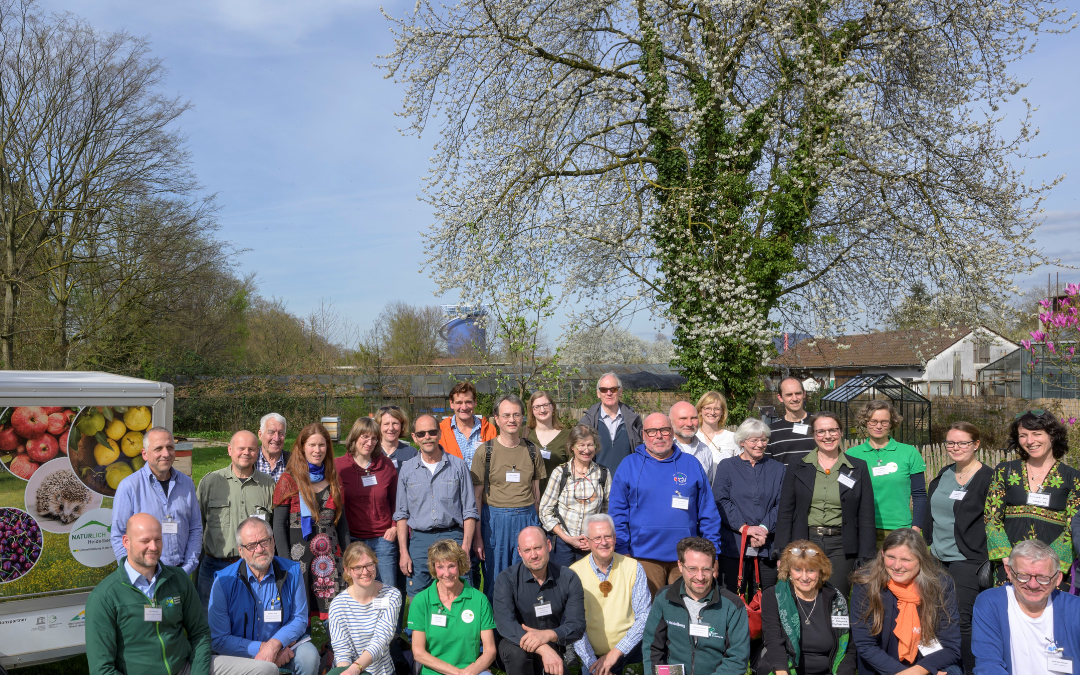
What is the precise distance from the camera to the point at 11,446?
13.7ft

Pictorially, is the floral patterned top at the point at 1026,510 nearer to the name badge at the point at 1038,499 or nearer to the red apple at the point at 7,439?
the name badge at the point at 1038,499

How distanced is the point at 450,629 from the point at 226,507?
163cm

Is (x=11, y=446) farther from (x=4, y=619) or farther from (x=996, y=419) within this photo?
(x=996, y=419)

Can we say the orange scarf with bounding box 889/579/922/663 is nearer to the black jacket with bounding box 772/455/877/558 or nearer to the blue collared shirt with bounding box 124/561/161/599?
the black jacket with bounding box 772/455/877/558

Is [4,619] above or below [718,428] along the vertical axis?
below

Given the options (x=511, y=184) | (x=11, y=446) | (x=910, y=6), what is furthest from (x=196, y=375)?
(x=910, y=6)

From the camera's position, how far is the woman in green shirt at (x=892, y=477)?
4.63 metres

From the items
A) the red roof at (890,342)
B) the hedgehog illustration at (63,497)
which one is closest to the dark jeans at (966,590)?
the hedgehog illustration at (63,497)

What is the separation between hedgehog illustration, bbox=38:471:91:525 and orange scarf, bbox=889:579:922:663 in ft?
15.8

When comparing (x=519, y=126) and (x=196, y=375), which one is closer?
(x=519, y=126)

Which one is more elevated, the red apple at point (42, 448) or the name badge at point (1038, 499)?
the red apple at point (42, 448)

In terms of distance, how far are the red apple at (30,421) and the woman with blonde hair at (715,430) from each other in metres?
4.35

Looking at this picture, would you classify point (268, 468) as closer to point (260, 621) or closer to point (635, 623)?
point (260, 621)

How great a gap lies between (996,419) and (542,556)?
44.7 feet
